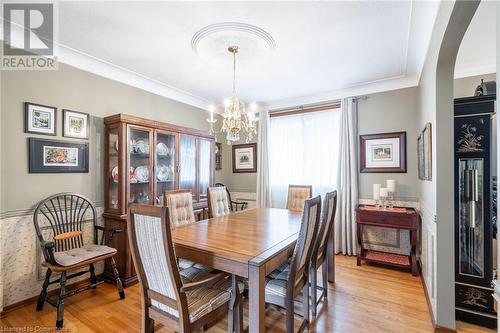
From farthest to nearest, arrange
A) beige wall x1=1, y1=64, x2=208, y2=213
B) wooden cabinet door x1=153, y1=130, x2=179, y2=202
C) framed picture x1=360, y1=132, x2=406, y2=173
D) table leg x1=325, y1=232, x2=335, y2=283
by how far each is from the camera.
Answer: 1. framed picture x1=360, y1=132, x2=406, y2=173
2. wooden cabinet door x1=153, y1=130, x2=179, y2=202
3. table leg x1=325, y1=232, x2=335, y2=283
4. beige wall x1=1, y1=64, x2=208, y2=213

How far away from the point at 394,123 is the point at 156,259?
11.7ft

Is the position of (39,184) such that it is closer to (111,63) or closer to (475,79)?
(111,63)

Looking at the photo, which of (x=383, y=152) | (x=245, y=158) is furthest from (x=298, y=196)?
(x=245, y=158)

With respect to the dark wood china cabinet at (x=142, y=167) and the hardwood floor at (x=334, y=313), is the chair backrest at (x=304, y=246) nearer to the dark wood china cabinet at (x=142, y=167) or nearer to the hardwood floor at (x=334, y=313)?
the hardwood floor at (x=334, y=313)

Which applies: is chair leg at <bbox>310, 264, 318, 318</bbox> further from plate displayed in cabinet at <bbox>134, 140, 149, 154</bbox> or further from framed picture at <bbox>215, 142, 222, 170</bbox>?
framed picture at <bbox>215, 142, 222, 170</bbox>

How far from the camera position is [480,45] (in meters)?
2.49

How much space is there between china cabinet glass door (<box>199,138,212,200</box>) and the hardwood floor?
65.7 inches

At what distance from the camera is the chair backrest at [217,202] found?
3082 millimetres

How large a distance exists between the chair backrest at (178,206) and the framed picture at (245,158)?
213 cm

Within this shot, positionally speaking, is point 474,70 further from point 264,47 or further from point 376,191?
point 264,47

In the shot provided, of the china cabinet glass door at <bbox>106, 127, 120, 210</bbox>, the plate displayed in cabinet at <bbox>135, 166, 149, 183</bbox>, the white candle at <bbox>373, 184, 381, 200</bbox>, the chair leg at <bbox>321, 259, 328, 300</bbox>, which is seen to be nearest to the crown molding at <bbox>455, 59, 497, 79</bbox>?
the white candle at <bbox>373, 184, 381, 200</bbox>

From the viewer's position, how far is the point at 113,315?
86.6 inches

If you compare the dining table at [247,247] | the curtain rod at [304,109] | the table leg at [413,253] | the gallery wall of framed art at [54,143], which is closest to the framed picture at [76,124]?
the gallery wall of framed art at [54,143]

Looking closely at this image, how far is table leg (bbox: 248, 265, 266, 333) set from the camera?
1.43 metres
